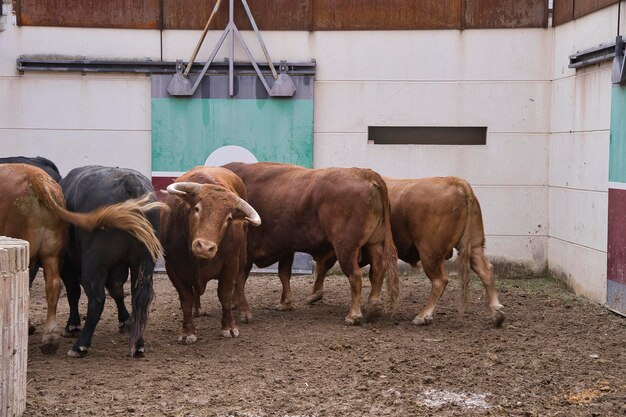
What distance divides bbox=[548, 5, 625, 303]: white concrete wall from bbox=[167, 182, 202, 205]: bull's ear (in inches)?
178

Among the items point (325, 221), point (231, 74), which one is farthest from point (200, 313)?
point (231, 74)

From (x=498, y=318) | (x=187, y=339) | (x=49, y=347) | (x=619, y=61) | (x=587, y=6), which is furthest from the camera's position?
(x=587, y=6)

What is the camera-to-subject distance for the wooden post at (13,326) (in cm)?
533

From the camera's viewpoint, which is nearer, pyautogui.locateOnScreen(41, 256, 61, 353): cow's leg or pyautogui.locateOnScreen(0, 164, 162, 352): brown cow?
pyautogui.locateOnScreen(0, 164, 162, 352): brown cow

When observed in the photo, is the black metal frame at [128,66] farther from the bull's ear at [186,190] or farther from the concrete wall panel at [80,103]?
the bull's ear at [186,190]

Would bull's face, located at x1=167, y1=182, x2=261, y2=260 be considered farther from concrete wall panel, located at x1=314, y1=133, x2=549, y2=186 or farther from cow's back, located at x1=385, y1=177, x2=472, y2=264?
concrete wall panel, located at x1=314, y1=133, x2=549, y2=186

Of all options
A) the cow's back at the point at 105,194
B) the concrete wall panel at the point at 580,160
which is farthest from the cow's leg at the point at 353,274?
the concrete wall panel at the point at 580,160

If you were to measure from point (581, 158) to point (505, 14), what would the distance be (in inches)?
95.1

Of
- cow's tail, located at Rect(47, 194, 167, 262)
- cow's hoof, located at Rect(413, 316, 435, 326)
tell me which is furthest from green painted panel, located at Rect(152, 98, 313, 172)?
cow's tail, located at Rect(47, 194, 167, 262)

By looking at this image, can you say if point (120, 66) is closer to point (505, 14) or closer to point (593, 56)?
point (505, 14)

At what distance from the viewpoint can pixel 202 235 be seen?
7.72 m

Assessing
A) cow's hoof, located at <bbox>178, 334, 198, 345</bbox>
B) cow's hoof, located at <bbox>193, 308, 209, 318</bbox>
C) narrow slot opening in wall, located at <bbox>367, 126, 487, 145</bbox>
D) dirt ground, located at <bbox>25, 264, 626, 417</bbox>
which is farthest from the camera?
narrow slot opening in wall, located at <bbox>367, 126, 487, 145</bbox>

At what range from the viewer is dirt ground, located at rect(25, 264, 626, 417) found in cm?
611

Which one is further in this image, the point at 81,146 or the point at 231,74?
the point at 81,146
